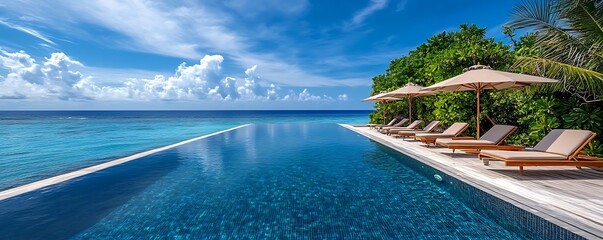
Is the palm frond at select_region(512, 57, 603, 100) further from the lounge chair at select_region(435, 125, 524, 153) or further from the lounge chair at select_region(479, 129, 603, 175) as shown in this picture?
the lounge chair at select_region(435, 125, 524, 153)

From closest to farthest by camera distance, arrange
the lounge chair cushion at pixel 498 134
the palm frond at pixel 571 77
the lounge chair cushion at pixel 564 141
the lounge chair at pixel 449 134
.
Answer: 1. the lounge chair cushion at pixel 564 141
2. the palm frond at pixel 571 77
3. the lounge chair cushion at pixel 498 134
4. the lounge chair at pixel 449 134

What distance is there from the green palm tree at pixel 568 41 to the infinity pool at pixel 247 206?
10.8ft

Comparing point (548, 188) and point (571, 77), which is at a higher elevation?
point (571, 77)

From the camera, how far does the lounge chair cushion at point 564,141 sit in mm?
5106

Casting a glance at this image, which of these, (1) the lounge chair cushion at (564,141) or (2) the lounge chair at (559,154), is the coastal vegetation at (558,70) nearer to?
(1) the lounge chair cushion at (564,141)

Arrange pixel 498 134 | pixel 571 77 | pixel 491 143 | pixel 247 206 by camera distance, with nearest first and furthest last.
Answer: pixel 247 206 → pixel 571 77 → pixel 491 143 → pixel 498 134

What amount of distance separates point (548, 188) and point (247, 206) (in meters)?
4.29

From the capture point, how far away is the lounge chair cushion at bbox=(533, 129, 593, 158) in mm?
5106

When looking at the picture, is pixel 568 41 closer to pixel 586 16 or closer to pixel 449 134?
pixel 586 16

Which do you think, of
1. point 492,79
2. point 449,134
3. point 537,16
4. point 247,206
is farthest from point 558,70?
point 247,206

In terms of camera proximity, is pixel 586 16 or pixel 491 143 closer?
pixel 586 16

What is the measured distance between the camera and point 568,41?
654 centimetres

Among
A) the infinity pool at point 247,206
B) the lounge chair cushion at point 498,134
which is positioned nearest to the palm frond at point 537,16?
the lounge chair cushion at point 498,134

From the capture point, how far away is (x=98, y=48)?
89.9 ft
